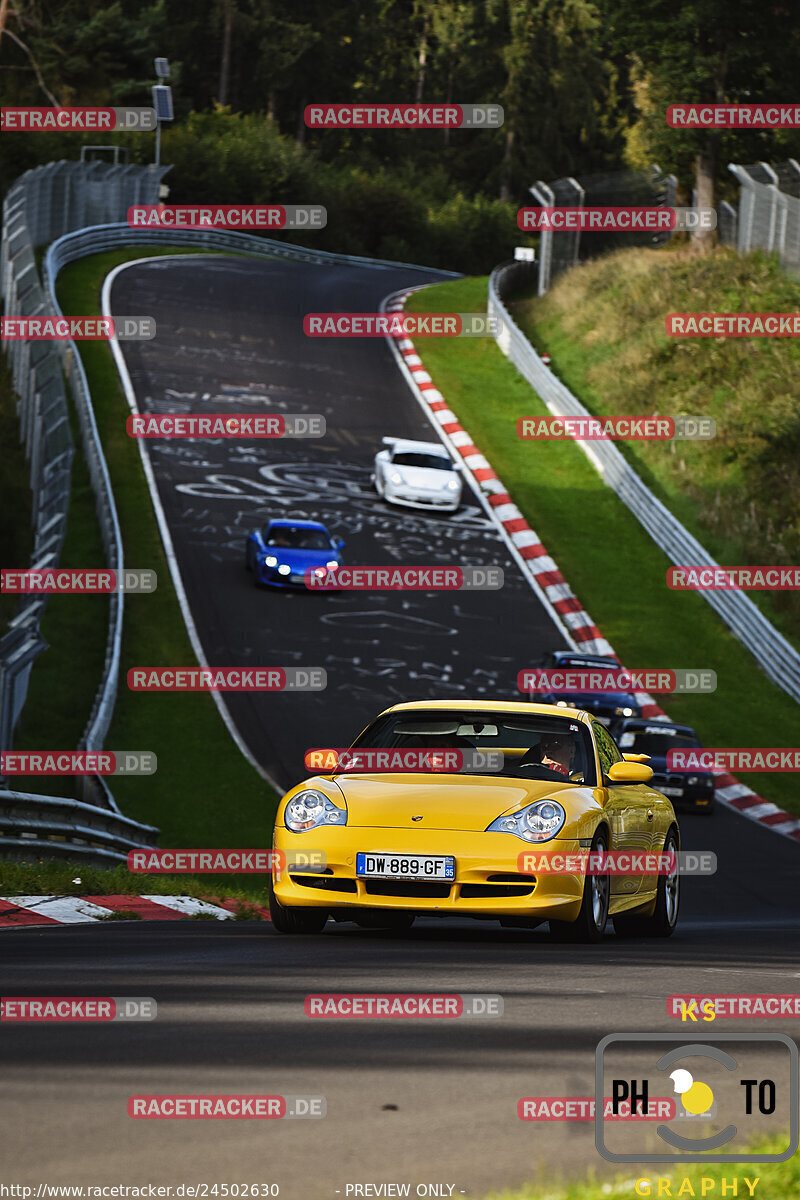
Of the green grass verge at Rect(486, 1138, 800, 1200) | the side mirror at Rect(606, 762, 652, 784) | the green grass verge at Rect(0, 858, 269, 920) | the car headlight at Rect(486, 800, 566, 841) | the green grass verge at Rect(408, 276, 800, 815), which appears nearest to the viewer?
the green grass verge at Rect(486, 1138, 800, 1200)

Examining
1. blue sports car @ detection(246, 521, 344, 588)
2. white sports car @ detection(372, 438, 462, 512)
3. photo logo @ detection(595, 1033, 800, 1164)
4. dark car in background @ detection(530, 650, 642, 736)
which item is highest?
photo logo @ detection(595, 1033, 800, 1164)

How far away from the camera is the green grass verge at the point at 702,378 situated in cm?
3519

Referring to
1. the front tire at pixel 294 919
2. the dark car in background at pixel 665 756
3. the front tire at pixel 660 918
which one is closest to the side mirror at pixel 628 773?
the front tire at pixel 660 918

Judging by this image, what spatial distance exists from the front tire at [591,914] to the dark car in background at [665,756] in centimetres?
1158

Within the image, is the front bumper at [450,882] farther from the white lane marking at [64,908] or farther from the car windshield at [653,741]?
the car windshield at [653,741]

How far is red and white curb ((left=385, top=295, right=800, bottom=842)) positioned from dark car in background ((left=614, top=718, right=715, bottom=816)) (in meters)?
0.80

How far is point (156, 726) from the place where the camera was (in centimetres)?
2303

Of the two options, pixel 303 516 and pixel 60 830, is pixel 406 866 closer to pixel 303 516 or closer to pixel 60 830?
pixel 60 830

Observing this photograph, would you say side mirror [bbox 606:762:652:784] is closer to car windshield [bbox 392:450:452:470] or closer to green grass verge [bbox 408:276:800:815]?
green grass verge [bbox 408:276:800:815]

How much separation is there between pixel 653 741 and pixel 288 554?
928cm

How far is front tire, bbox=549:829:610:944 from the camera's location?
973 cm

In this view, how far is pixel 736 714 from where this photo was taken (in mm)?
27781

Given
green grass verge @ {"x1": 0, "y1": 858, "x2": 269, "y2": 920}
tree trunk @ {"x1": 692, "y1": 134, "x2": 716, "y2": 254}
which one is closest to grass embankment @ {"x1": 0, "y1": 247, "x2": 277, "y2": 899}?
green grass verge @ {"x1": 0, "y1": 858, "x2": 269, "y2": 920}

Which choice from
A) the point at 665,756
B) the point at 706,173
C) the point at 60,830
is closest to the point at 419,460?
the point at 665,756
